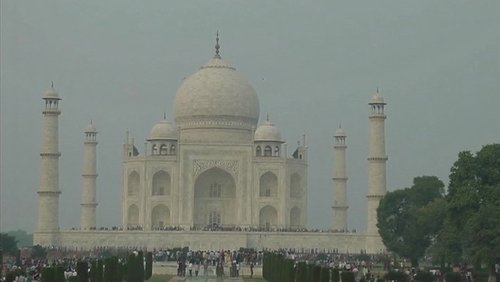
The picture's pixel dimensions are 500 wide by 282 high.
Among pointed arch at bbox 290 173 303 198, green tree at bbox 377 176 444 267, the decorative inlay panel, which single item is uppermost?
the decorative inlay panel

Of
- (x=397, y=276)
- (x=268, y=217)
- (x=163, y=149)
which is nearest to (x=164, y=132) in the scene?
(x=163, y=149)

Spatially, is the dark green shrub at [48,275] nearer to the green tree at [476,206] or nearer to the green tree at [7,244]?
the green tree at [476,206]

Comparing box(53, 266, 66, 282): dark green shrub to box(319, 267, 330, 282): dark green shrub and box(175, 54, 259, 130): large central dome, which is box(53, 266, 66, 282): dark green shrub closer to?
box(319, 267, 330, 282): dark green shrub

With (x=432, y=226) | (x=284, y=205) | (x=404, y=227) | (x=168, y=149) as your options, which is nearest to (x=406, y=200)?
(x=404, y=227)

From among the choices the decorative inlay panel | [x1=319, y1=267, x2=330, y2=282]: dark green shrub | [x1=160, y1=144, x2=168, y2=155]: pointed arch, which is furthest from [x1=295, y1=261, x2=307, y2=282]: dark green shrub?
[x1=160, y1=144, x2=168, y2=155]: pointed arch

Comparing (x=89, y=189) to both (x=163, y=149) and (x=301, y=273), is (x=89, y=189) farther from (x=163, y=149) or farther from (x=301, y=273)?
(x=301, y=273)

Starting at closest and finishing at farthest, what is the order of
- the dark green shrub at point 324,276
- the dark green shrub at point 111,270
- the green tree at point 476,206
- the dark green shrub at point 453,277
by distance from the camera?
1. the dark green shrub at point 324,276
2. the dark green shrub at point 111,270
3. the dark green shrub at point 453,277
4. the green tree at point 476,206

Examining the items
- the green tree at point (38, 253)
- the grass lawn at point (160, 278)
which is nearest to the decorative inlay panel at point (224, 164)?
the green tree at point (38, 253)
